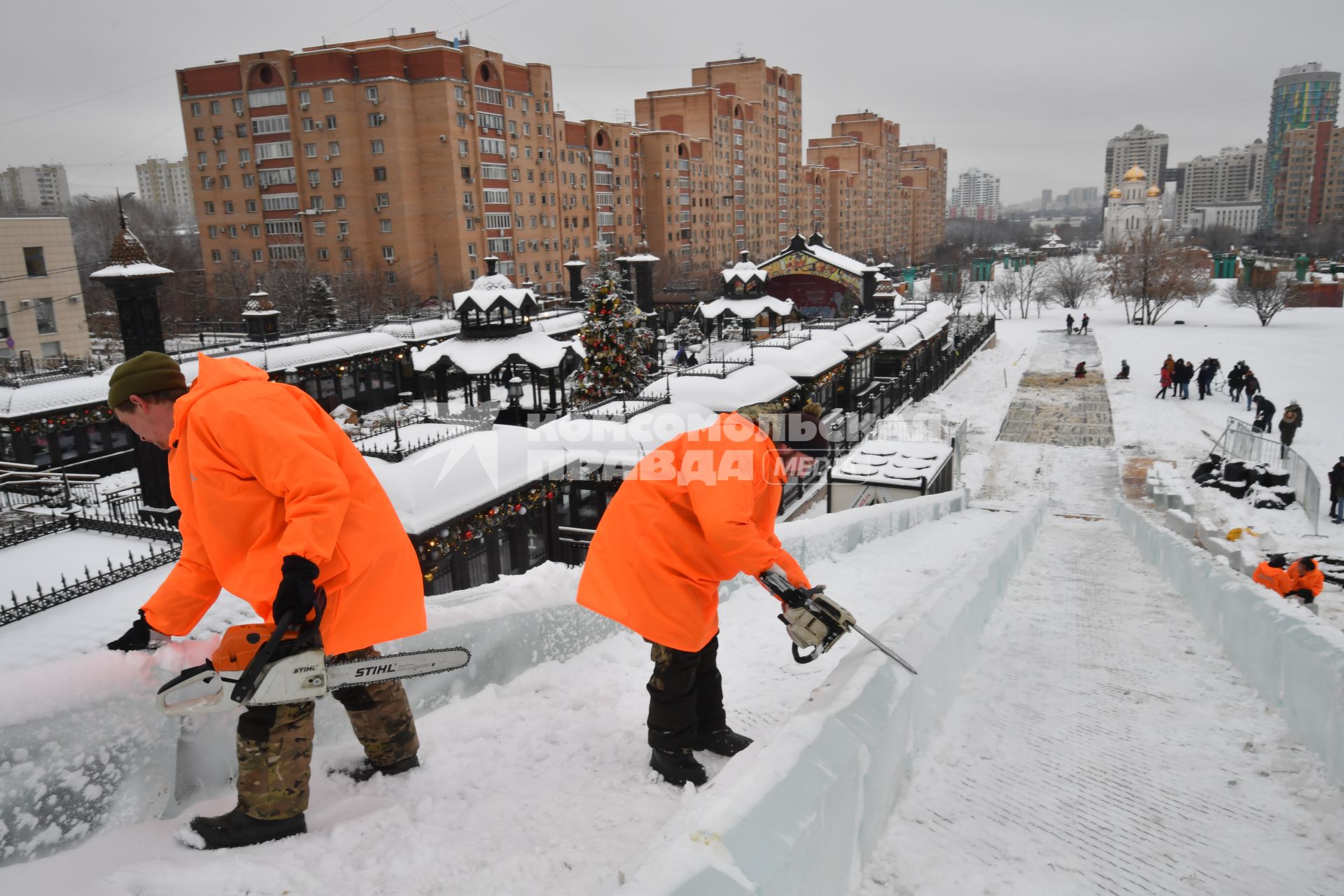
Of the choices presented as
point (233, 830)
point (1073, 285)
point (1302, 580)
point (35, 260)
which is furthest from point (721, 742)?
point (1073, 285)

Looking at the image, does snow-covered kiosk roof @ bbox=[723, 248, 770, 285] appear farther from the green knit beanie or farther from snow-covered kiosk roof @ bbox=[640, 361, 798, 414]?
the green knit beanie

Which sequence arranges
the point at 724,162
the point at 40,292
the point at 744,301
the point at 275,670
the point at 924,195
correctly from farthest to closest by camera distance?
the point at 924,195 → the point at 724,162 → the point at 40,292 → the point at 744,301 → the point at 275,670

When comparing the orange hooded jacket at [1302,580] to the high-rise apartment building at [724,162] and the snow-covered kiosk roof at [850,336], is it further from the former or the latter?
the high-rise apartment building at [724,162]

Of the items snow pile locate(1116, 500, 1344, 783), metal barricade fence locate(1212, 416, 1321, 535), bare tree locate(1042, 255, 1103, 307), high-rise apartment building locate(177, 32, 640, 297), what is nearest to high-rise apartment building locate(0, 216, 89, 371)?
high-rise apartment building locate(177, 32, 640, 297)

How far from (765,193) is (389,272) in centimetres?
4251

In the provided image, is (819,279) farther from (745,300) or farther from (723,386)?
(723,386)

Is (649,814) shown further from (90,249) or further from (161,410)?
(90,249)

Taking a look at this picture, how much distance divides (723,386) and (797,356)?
4.60 metres

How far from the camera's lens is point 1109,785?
298 cm

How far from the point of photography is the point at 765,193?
7750 cm

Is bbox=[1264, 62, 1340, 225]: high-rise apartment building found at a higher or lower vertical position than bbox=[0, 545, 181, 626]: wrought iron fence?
higher

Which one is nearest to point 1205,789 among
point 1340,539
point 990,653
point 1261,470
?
point 990,653

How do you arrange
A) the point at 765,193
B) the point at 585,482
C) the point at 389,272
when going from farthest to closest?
the point at 765,193 → the point at 389,272 → the point at 585,482

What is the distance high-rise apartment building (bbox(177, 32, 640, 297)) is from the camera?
4394 centimetres
